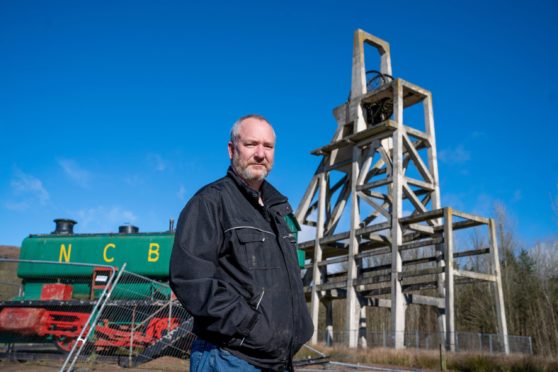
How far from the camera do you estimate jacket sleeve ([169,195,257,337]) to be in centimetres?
239

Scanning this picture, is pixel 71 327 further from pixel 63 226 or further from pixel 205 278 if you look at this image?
pixel 205 278

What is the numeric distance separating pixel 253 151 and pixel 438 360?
1295 centimetres

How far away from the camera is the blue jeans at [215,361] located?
2438mm

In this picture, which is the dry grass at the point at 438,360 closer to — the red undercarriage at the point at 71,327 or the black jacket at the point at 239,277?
the red undercarriage at the point at 71,327

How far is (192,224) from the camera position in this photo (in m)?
2.62

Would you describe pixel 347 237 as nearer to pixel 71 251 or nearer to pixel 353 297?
pixel 353 297

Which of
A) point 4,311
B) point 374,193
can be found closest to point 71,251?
point 4,311

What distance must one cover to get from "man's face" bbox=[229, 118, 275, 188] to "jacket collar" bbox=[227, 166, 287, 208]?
6 cm

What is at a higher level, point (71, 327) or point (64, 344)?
point (71, 327)

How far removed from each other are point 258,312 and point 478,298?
1397 inches

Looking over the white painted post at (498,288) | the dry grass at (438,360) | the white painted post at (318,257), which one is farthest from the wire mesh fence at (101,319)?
the white painted post at (498,288)

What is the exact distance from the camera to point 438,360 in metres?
13.9

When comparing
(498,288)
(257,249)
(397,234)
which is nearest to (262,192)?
(257,249)

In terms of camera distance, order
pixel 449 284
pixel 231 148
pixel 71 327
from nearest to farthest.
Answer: pixel 231 148 → pixel 71 327 → pixel 449 284
